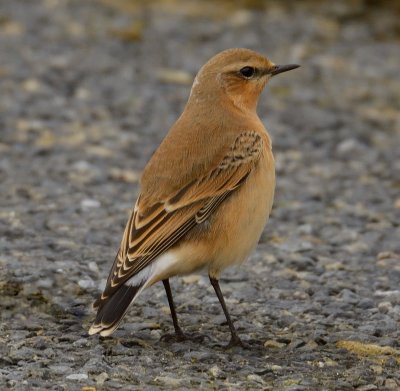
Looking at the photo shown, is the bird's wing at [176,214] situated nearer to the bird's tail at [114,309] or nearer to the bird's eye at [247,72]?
the bird's tail at [114,309]

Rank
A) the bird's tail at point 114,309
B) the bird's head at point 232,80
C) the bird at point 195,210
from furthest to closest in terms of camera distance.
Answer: the bird's head at point 232,80
the bird at point 195,210
the bird's tail at point 114,309

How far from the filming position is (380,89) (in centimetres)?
1384

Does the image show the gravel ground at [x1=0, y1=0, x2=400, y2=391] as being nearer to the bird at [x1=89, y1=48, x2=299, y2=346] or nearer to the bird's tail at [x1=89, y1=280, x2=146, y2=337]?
the bird's tail at [x1=89, y1=280, x2=146, y2=337]

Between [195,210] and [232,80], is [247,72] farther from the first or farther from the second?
[195,210]

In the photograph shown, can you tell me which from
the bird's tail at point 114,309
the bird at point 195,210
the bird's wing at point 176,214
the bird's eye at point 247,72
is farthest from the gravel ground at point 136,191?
the bird's eye at point 247,72

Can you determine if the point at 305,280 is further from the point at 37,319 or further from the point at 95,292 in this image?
the point at 37,319

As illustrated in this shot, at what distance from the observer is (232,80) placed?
27.6 ft

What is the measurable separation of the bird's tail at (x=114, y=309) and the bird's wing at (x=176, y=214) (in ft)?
→ 0.15

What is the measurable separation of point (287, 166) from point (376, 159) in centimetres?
103

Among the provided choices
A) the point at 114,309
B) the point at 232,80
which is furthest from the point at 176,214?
the point at 232,80

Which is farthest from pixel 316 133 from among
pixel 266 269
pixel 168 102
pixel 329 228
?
pixel 266 269

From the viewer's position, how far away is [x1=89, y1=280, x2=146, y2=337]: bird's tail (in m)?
6.70

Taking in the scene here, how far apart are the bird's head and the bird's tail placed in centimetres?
201

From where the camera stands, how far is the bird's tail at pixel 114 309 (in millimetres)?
6703
